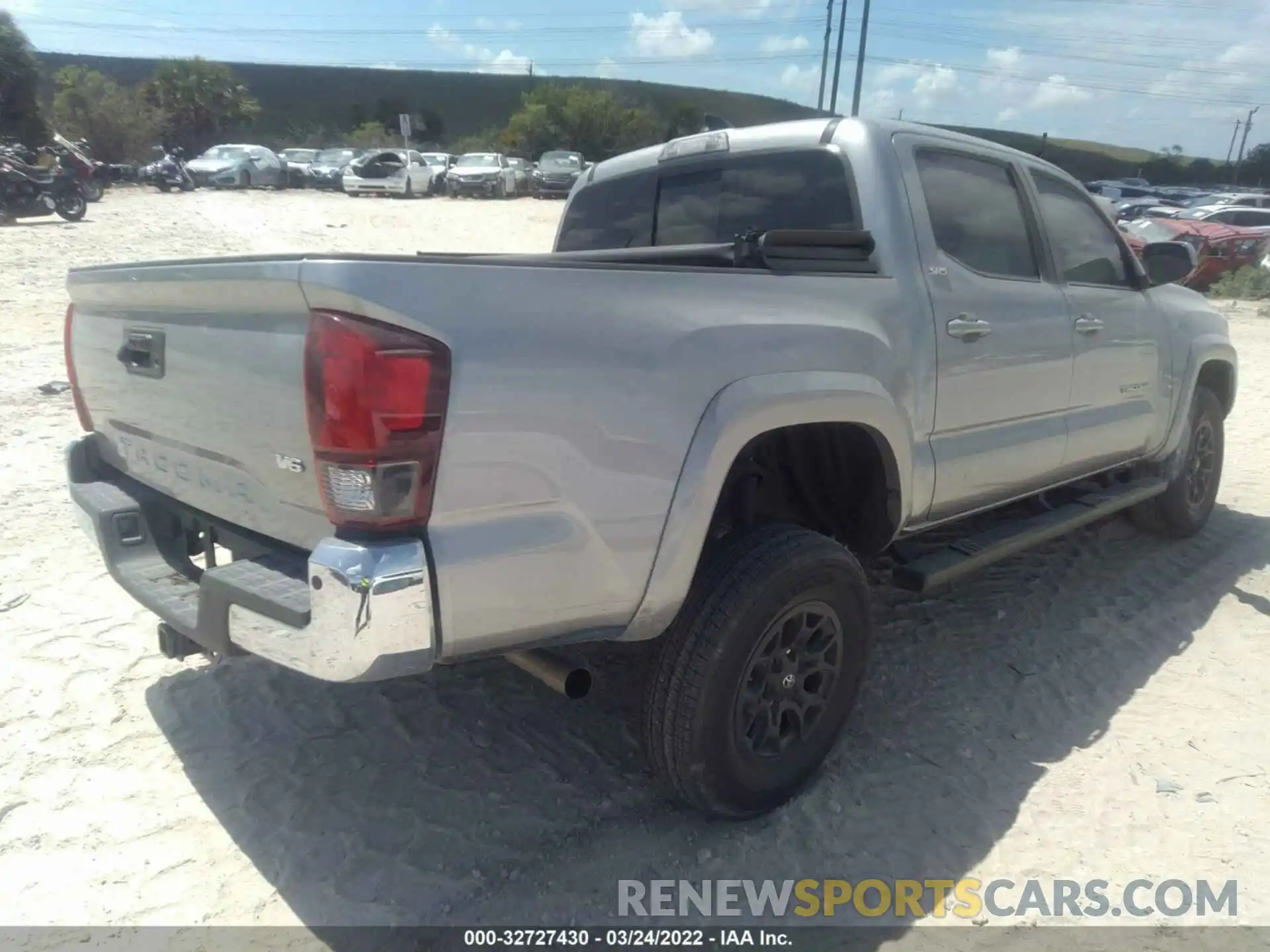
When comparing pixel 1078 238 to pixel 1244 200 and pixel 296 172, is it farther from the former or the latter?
pixel 296 172

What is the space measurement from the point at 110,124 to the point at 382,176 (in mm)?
17513

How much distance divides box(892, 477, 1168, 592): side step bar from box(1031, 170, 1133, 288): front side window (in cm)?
97

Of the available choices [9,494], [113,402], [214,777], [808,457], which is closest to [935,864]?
[808,457]

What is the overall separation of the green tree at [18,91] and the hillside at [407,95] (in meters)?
39.2

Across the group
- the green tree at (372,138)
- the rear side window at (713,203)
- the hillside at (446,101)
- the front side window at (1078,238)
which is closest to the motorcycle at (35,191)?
the rear side window at (713,203)

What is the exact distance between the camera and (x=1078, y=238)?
4.11 metres

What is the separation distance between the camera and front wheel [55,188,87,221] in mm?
17391

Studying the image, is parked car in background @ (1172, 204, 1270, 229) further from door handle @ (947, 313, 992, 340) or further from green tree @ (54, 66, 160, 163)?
green tree @ (54, 66, 160, 163)

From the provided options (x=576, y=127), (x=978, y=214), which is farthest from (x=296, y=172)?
(x=978, y=214)

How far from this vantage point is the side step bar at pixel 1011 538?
3.28 m

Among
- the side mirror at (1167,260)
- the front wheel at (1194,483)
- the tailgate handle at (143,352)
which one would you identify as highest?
the side mirror at (1167,260)

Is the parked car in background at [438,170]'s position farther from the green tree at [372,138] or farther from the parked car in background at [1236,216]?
the green tree at [372,138]

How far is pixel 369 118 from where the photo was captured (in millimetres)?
71812

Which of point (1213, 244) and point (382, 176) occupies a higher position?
point (382, 176)
